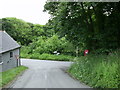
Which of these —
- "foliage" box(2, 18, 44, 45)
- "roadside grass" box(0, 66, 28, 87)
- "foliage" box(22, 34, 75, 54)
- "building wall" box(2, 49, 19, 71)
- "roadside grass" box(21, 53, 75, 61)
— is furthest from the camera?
"foliage" box(2, 18, 44, 45)

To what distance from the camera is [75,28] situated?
15211 millimetres

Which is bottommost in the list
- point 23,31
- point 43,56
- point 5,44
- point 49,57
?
point 49,57

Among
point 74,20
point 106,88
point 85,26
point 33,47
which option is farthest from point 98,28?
point 33,47

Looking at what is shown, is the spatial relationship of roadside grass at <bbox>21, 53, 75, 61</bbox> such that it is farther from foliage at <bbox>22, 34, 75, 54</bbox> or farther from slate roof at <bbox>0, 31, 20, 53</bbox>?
slate roof at <bbox>0, 31, 20, 53</bbox>

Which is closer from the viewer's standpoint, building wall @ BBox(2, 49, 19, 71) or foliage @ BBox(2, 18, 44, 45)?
building wall @ BBox(2, 49, 19, 71)

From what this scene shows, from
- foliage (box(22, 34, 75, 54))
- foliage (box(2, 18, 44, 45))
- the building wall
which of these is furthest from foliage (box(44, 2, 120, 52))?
foliage (box(2, 18, 44, 45))

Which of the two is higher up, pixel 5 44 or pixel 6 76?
pixel 5 44

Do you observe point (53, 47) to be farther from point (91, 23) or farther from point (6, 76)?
point (6, 76)

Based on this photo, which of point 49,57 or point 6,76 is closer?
point 6,76

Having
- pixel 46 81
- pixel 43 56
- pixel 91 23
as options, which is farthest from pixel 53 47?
pixel 46 81

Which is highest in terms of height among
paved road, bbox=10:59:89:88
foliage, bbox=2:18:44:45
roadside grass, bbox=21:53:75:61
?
foliage, bbox=2:18:44:45

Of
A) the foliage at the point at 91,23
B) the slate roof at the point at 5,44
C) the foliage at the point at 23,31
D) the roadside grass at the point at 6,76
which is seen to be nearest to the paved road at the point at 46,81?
the roadside grass at the point at 6,76

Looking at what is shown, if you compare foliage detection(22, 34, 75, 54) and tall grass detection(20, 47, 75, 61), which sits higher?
foliage detection(22, 34, 75, 54)

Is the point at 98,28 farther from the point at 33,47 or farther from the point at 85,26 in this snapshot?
the point at 33,47
